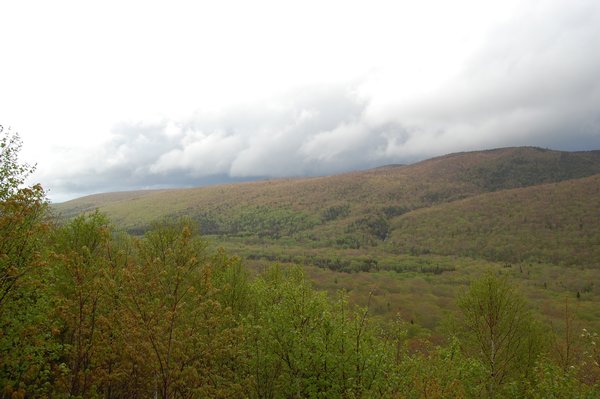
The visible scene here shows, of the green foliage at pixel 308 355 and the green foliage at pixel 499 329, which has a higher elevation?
the green foliage at pixel 308 355

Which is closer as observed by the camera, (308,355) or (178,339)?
(178,339)

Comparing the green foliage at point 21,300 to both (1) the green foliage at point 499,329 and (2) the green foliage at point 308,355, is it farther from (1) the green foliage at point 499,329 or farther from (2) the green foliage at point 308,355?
(1) the green foliage at point 499,329

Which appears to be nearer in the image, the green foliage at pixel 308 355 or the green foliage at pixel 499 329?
the green foliage at pixel 308 355

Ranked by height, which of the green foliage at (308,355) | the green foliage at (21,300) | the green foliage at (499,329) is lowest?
the green foliage at (499,329)

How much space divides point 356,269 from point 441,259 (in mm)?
45192

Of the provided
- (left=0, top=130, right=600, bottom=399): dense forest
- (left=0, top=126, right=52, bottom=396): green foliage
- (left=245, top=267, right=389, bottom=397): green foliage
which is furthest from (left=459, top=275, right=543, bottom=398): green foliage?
(left=0, top=126, right=52, bottom=396): green foliage

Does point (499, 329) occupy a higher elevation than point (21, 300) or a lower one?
lower

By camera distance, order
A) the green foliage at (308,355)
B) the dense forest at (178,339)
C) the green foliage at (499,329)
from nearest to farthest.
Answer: the dense forest at (178,339) < the green foliage at (308,355) < the green foliage at (499,329)

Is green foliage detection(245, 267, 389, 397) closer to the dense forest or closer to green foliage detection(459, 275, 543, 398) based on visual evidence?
the dense forest

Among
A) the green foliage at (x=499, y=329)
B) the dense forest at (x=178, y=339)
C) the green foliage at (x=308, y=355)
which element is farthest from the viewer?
the green foliage at (x=499, y=329)

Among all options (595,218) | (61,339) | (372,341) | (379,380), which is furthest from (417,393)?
(595,218)

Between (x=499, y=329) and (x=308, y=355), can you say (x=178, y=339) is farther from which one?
(x=499, y=329)

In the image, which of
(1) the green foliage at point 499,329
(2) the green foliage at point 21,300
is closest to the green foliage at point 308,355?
(2) the green foliage at point 21,300


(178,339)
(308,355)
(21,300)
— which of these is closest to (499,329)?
(308,355)
